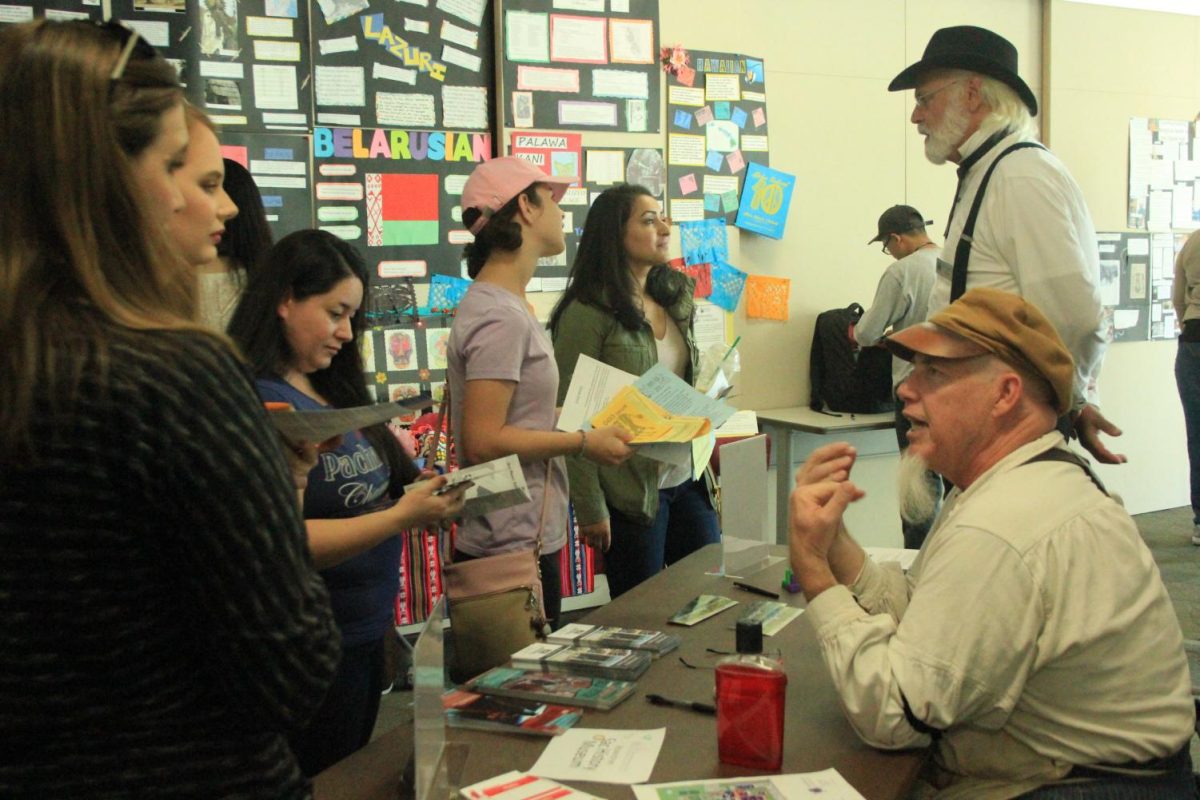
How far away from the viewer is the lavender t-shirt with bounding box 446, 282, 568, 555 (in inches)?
84.6

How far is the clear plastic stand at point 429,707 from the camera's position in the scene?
1.11m

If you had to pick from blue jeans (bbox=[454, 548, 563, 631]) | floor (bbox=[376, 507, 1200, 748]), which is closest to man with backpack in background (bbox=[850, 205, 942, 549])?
floor (bbox=[376, 507, 1200, 748])

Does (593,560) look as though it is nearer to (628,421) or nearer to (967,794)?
(628,421)

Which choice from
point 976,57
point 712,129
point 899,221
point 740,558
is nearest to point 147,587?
point 740,558

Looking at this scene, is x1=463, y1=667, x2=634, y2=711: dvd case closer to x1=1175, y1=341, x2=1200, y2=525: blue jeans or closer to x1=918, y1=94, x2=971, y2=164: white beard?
x1=918, y1=94, x2=971, y2=164: white beard

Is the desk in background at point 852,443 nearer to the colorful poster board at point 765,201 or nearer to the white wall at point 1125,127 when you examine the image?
the colorful poster board at point 765,201

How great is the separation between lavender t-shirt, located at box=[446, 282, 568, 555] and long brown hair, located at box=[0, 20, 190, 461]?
1.27 m

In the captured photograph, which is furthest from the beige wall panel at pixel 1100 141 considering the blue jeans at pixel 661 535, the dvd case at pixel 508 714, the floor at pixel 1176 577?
the dvd case at pixel 508 714

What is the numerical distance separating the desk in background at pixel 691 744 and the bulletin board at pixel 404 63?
9.51 ft

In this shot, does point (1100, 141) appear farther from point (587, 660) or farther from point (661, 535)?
point (587, 660)

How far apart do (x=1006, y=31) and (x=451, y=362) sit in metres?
4.86

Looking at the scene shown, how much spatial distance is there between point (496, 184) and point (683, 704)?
122 centimetres

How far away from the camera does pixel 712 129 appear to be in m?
4.96

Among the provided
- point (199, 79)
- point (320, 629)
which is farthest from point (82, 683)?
point (199, 79)
